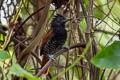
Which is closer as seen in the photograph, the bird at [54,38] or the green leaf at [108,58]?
the green leaf at [108,58]

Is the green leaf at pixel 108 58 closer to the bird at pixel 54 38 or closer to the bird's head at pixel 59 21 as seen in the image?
the bird's head at pixel 59 21

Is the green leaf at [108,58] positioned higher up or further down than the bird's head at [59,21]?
further down

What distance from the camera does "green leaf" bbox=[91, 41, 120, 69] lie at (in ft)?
2.93

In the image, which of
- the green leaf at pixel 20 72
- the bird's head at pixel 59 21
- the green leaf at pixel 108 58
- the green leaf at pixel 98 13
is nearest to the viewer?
the green leaf at pixel 20 72

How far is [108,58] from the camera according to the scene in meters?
0.96

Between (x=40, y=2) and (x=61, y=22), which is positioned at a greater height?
A: (x=40, y=2)

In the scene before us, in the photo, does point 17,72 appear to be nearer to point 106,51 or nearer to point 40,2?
point 106,51

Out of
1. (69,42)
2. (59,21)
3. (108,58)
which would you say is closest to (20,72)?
(108,58)

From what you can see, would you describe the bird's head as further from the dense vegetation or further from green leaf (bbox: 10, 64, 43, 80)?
green leaf (bbox: 10, 64, 43, 80)

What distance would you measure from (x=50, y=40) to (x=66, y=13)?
33 cm

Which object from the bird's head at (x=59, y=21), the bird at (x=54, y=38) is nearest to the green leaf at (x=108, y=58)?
the bird's head at (x=59, y=21)

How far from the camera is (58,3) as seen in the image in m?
1.70

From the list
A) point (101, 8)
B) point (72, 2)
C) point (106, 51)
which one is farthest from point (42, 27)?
point (101, 8)

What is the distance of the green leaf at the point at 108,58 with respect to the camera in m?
0.89
